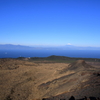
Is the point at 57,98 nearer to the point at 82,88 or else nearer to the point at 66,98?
the point at 66,98

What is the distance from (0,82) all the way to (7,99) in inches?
155

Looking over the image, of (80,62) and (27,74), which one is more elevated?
(80,62)

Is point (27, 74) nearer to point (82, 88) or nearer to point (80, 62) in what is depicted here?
point (80, 62)

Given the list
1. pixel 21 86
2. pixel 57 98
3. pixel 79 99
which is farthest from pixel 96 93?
pixel 21 86

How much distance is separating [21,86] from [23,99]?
270 centimetres

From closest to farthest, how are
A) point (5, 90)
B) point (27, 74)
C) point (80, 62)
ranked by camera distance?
point (5, 90)
point (27, 74)
point (80, 62)

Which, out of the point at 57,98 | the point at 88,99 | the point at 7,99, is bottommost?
the point at 7,99

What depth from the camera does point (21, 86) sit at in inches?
427

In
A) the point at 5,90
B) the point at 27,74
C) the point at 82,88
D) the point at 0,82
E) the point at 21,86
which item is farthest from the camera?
the point at 27,74

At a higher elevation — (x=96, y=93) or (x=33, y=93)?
(x=96, y=93)

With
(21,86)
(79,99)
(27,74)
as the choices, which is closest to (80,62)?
(27,74)

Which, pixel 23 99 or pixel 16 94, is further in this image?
pixel 16 94

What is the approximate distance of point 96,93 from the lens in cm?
614

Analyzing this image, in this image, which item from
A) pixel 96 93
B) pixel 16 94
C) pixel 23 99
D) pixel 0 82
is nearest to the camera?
pixel 96 93
